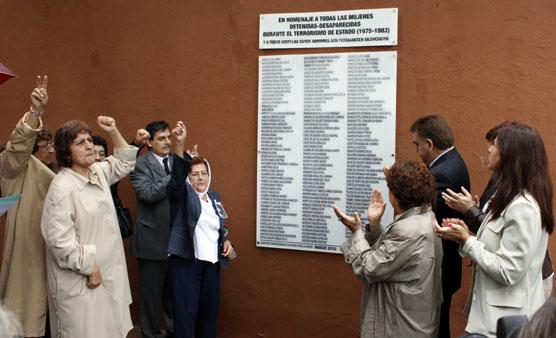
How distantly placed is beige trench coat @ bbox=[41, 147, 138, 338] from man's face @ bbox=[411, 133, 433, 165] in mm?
2110

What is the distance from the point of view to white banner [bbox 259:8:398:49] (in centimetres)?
480

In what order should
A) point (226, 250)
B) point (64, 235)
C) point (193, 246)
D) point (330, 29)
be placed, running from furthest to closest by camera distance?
point (330, 29), point (226, 250), point (193, 246), point (64, 235)

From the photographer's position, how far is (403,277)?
348 centimetres

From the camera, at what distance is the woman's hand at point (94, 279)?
3994 millimetres

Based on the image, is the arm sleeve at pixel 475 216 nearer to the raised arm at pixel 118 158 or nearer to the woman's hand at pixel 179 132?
the woman's hand at pixel 179 132

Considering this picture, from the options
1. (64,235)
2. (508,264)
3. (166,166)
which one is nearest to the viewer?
(508,264)

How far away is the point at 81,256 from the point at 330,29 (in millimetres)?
2513

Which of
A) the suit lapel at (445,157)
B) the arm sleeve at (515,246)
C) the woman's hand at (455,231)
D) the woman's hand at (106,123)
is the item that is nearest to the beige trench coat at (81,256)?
the woman's hand at (106,123)

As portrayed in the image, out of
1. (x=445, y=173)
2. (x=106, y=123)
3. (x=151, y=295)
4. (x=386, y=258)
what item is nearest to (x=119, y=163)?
(x=106, y=123)

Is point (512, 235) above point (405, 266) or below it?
above

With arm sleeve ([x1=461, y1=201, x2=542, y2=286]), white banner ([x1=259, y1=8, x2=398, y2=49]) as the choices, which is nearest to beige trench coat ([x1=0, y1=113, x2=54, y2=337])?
white banner ([x1=259, y1=8, x2=398, y2=49])

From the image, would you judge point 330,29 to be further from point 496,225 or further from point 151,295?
point 151,295

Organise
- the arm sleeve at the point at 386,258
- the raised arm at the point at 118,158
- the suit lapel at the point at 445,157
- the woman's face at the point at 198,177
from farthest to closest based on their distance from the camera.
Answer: the woman's face at the point at 198,177 < the raised arm at the point at 118,158 < the suit lapel at the point at 445,157 < the arm sleeve at the point at 386,258

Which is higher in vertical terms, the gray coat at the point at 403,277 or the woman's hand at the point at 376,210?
the woman's hand at the point at 376,210
